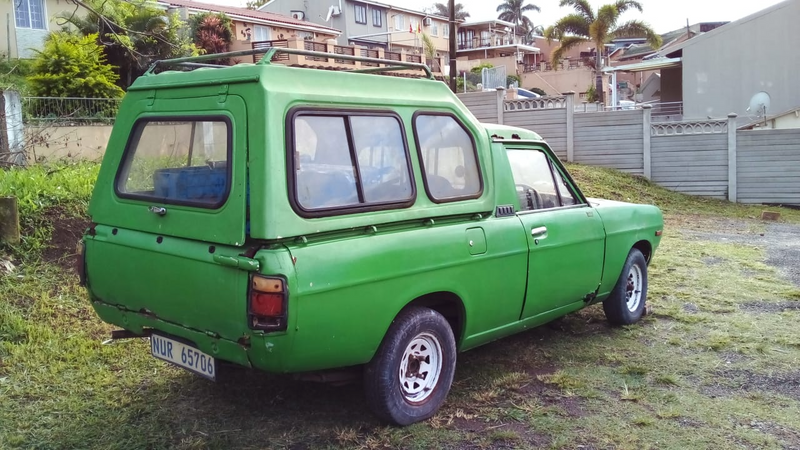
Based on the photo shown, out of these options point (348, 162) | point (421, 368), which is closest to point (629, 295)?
point (421, 368)

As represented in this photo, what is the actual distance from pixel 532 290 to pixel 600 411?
36.9 inches

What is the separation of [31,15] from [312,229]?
970 inches

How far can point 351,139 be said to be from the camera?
385cm

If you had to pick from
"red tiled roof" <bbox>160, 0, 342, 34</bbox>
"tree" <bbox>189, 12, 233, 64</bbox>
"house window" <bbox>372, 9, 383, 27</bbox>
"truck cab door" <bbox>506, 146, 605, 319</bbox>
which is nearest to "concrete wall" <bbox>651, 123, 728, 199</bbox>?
"truck cab door" <bbox>506, 146, 605, 319</bbox>

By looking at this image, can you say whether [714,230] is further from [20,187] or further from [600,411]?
[20,187]

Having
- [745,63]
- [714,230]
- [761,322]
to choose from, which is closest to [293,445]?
[761,322]

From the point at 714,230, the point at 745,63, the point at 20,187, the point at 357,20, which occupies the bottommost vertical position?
the point at 714,230

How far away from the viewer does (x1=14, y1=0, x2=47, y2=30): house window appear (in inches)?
909

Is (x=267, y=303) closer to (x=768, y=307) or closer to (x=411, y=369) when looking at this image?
(x=411, y=369)

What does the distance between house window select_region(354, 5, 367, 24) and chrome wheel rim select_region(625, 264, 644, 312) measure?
41.1 m

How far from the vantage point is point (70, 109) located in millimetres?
11781

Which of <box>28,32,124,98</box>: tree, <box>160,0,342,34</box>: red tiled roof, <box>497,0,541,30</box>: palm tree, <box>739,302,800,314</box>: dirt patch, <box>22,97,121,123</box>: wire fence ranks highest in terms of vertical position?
<box>497,0,541,30</box>: palm tree

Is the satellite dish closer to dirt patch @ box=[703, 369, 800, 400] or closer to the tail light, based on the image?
A: dirt patch @ box=[703, 369, 800, 400]

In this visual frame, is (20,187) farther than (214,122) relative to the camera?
Yes
